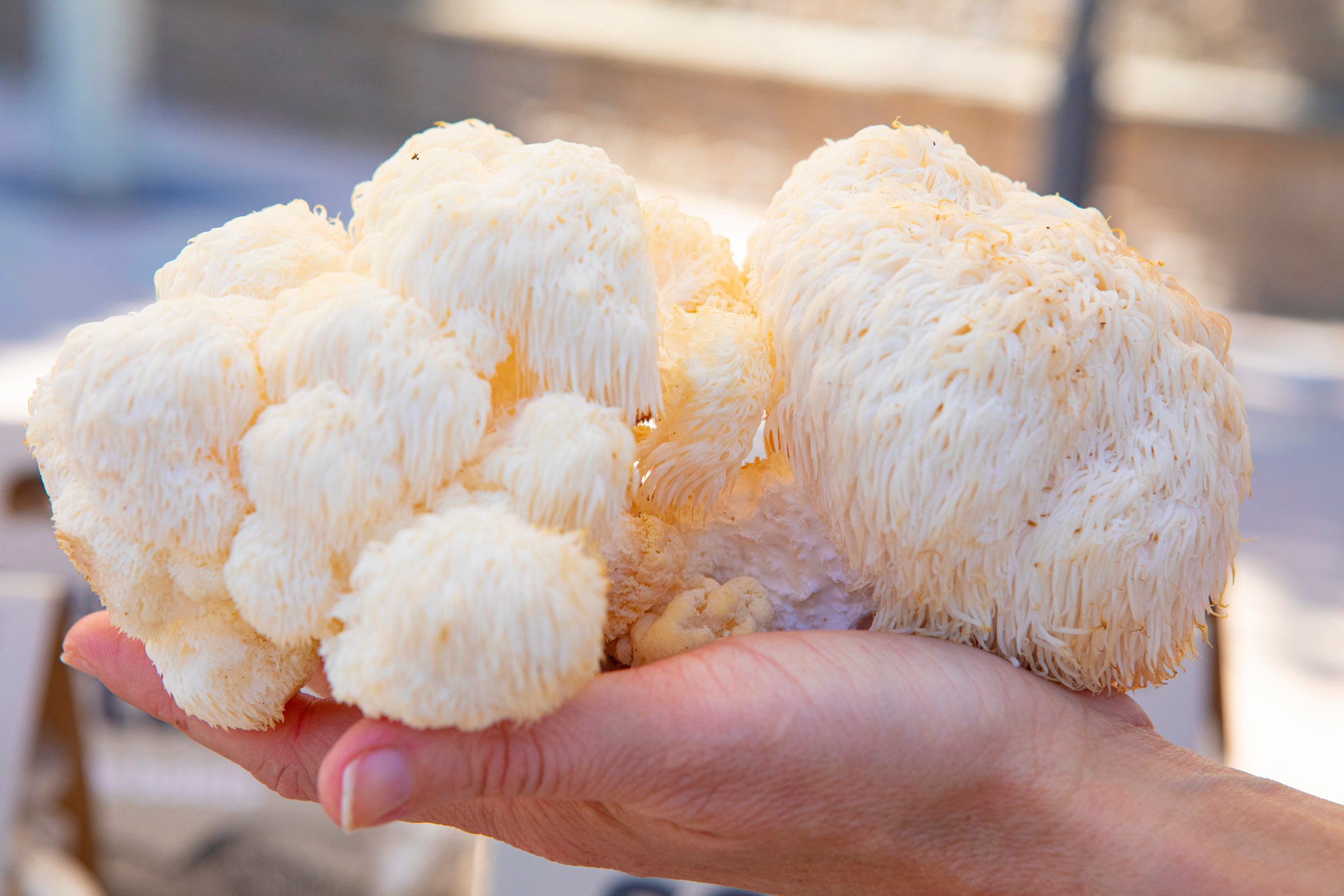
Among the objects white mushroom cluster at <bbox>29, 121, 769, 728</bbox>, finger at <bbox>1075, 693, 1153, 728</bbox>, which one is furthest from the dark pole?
white mushroom cluster at <bbox>29, 121, 769, 728</bbox>

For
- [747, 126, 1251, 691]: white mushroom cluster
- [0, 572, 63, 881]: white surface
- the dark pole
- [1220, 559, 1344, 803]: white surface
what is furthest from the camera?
the dark pole

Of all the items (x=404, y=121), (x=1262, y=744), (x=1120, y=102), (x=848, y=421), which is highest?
(x=1120, y=102)

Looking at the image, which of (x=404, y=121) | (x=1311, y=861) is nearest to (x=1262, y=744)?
(x=1311, y=861)

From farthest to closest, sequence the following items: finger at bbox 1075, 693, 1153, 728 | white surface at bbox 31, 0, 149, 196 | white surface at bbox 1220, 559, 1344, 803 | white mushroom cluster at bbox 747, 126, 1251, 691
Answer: white surface at bbox 31, 0, 149, 196 → white surface at bbox 1220, 559, 1344, 803 → finger at bbox 1075, 693, 1153, 728 → white mushroom cluster at bbox 747, 126, 1251, 691

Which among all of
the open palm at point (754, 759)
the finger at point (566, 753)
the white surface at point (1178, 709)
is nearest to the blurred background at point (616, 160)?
the white surface at point (1178, 709)

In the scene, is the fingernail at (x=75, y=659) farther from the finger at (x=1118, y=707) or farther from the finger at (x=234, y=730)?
the finger at (x=1118, y=707)

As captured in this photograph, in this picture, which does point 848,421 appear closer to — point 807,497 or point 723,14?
point 807,497

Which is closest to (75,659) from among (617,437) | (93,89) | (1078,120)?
(617,437)

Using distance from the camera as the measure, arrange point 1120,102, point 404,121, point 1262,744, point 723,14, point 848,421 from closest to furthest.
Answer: point 848,421
point 1262,744
point 1120,102
point 723,14
point 404,121

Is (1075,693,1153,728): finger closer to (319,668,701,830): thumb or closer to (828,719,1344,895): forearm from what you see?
(828,719,1344,895): forearm
